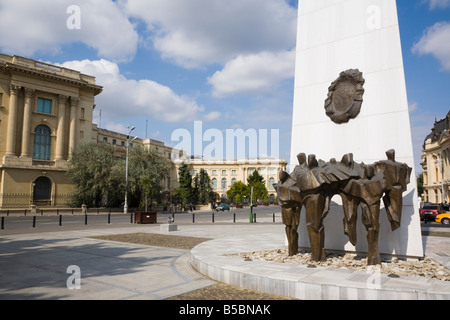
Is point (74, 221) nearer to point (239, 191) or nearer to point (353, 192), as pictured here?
point (353, 192)

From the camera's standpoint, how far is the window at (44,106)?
1967 inches

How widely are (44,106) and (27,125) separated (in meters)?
4.41

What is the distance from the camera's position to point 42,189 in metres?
48.7

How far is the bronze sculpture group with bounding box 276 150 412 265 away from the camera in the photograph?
7.51 m

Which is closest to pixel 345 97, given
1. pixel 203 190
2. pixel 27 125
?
pixel 27 125

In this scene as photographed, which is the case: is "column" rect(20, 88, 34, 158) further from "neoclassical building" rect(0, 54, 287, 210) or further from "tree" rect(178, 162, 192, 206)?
"tree" rect(178, 162, 192, 206)

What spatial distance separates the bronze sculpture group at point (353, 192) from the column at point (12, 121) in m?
49.4

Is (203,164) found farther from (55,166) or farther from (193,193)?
(55,166)

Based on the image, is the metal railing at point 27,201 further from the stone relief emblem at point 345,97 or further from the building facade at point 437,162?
the building facade at point 437,162

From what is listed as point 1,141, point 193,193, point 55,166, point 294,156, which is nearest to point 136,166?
point 55,166

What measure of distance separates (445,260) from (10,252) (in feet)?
43.1

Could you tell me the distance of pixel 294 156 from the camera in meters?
10.4

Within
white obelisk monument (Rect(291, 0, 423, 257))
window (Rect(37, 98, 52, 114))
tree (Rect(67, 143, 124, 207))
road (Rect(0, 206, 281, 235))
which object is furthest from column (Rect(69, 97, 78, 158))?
Answer: white obelisk monument (Rect(291, 0, 423, 257))

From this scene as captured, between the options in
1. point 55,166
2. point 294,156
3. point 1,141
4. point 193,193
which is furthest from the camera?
point 193,193
